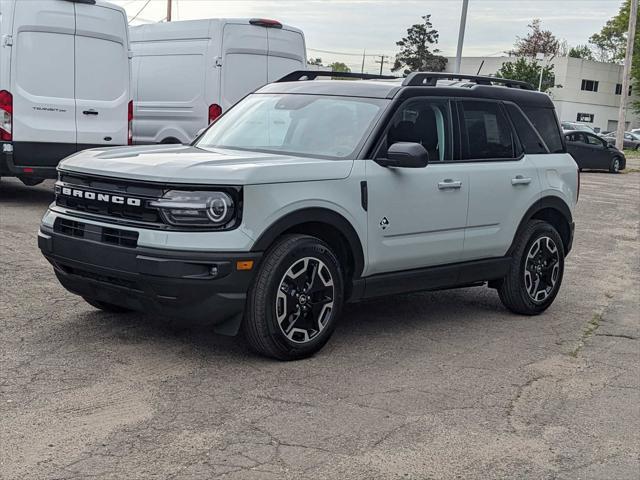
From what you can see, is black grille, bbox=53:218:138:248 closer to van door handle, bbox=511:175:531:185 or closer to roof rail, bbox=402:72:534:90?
roof rail, bbox=402:72:534:90

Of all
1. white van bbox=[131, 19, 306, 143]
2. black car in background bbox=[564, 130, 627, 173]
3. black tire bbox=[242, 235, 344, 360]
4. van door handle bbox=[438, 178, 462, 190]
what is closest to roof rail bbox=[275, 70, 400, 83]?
van door handle bbox=[438, 178, 462, 190]

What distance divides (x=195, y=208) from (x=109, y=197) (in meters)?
0.63

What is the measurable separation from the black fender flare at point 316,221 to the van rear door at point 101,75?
280 inches

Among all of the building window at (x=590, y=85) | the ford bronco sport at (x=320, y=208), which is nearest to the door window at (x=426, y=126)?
the ford bronco sport at (x=320, y=208)

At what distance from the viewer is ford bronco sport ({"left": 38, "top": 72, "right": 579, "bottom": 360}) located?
17.4 feet

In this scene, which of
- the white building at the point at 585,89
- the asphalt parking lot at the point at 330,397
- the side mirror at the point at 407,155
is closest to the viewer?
the asphalt parking lot at the point at 330,397

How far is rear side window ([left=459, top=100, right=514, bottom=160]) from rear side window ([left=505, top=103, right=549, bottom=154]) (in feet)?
0.38

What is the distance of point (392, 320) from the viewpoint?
708 centimetres

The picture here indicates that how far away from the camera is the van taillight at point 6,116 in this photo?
1145cm

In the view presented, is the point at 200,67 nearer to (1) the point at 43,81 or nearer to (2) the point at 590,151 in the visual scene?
(1) the point at 43,81

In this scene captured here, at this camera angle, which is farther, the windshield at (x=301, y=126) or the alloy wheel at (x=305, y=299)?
the windshield at (x=301, y=126)

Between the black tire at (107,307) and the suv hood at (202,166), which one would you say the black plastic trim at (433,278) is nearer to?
the suv hood at (202,166)

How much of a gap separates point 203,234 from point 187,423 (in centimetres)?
120

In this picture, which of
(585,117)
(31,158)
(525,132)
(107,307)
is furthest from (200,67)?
(585,117)
